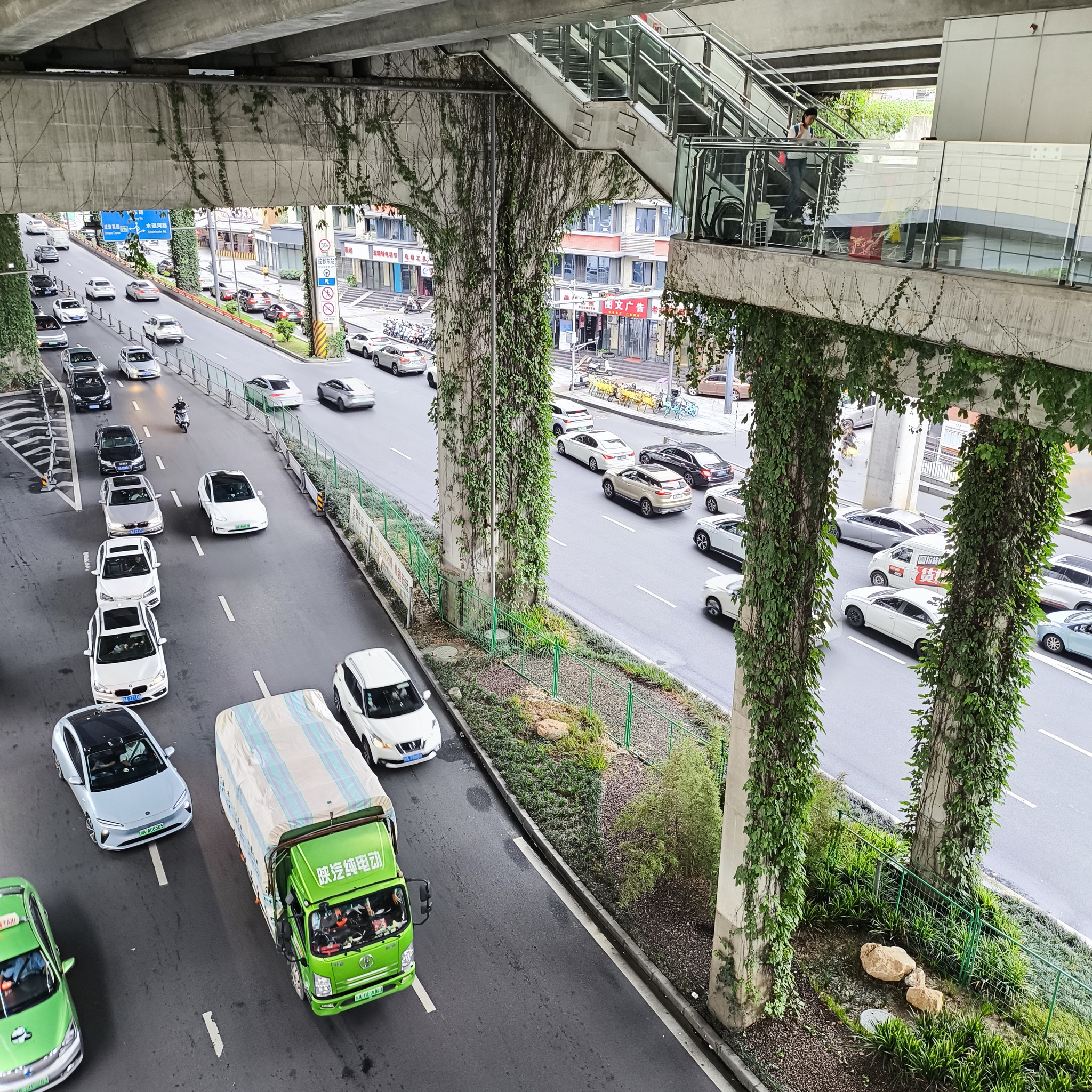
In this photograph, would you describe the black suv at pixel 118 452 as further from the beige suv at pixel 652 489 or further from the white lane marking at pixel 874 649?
the white lane marking at pixel 874 649

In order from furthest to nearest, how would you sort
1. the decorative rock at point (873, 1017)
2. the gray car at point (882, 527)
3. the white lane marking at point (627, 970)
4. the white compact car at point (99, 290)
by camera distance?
1. the white compact car at point (99, 290)
2. the gray car at point (882, 527)
3. the decorative rock at point (873, 1017)
4. the white lane marking at point (627, 970)

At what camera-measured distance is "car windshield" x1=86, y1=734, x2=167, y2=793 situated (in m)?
15.2

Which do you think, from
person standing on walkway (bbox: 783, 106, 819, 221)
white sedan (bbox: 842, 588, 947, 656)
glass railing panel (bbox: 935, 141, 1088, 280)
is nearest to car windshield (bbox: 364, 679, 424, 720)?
person standing on walkway (bbox: 783, 106, 819, 221)

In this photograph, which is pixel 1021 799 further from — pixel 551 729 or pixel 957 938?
pixel 551 729

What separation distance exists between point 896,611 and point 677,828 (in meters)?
11.6

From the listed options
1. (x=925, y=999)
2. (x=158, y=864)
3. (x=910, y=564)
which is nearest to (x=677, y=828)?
(x=925, y=999)

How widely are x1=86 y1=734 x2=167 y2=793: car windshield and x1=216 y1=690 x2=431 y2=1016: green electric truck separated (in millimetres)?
1948

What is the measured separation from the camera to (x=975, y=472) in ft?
41.1

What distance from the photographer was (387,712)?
17.6 m

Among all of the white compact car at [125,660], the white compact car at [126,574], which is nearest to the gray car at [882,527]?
the white compact car at [126,574]

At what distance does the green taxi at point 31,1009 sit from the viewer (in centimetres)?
1085

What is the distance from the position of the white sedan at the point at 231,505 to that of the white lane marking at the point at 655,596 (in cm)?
1040

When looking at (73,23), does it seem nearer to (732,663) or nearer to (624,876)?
(624,876)

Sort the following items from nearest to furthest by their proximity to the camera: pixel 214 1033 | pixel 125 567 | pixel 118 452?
pixel 214 1033
pixel 125 567
pixel 118 452
